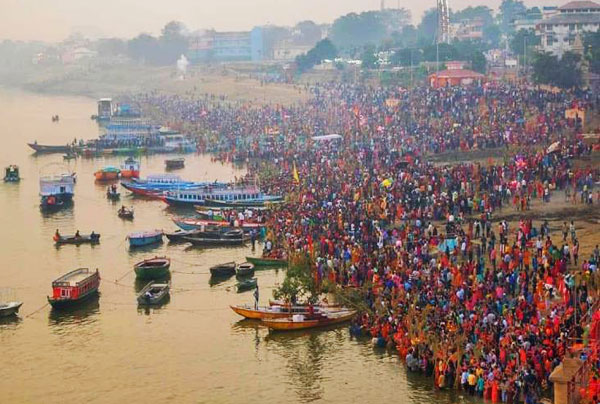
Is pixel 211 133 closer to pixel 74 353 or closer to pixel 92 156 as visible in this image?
pixel 92 156

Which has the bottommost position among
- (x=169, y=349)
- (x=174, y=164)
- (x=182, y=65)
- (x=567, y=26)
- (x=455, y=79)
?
(x=169, y=349)

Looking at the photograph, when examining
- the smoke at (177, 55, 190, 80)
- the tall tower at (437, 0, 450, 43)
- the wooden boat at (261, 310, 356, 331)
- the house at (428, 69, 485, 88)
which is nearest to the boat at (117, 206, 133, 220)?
the wooden boat at (261, 310, 356, 331)

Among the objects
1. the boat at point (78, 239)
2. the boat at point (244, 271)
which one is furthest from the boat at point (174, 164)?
the boat at point (244, 271)

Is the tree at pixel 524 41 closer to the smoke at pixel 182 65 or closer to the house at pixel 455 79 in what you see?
the house at pixel 455 79

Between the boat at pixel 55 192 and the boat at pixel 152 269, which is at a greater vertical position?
the boat at pixel 55 192

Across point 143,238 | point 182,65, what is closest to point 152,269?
point 143,238

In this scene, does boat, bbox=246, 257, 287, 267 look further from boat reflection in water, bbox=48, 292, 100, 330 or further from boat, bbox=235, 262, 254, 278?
boat reflection in water, bbox=48, 292, 100, 330

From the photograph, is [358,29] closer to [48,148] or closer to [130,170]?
[48,148]
